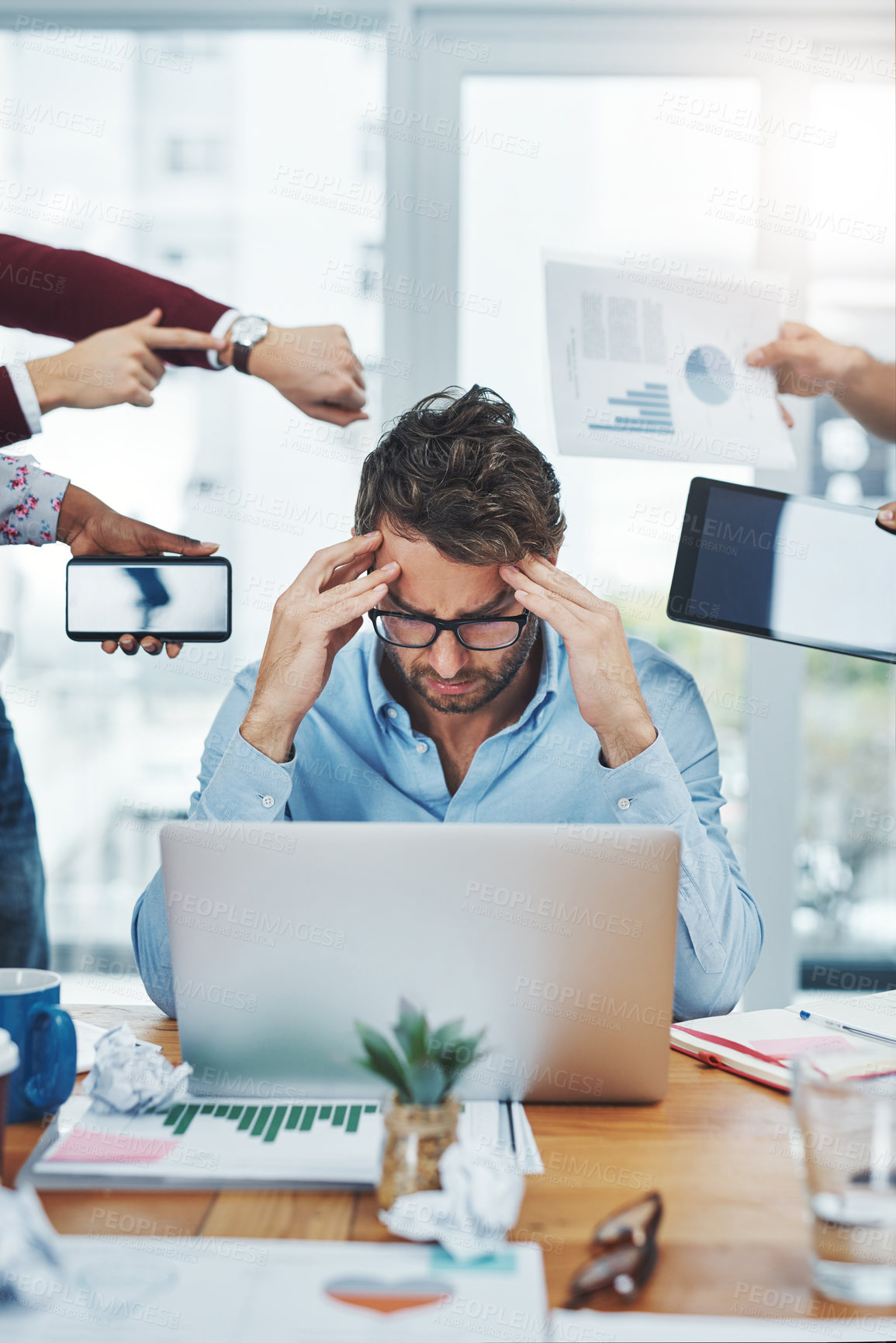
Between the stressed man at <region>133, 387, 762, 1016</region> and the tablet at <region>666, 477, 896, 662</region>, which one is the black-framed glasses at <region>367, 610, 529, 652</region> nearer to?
the stressed man at <region>133, 387, 762, 1016</region>

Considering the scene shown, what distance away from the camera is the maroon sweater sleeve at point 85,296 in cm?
187

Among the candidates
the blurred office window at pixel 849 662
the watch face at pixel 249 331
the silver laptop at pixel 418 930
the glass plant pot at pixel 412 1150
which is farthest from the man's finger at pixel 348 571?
the blurred office window at pixel 849 662

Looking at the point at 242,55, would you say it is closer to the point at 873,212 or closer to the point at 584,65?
the point at 584,65

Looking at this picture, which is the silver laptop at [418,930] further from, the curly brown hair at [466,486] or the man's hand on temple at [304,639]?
the curly brown hair at [466,486]

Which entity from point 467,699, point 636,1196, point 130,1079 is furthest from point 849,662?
point 130,1079

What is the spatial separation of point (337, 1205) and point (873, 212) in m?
2.53

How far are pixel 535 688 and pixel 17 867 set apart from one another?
3.37 feet

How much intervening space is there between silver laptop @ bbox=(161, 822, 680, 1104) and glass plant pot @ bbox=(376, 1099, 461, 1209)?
157 millimetres

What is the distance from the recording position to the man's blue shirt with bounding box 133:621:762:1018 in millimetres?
1424

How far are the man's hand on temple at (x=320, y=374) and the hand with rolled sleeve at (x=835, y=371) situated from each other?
27.5 inches

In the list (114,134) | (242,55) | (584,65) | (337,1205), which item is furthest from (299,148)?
(337,1205)

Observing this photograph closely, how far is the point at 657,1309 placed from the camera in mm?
700

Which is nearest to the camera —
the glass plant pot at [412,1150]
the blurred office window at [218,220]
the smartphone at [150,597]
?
the glass plant pot at [412,1150]

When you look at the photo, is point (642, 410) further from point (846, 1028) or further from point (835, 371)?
point (846, 1028)
